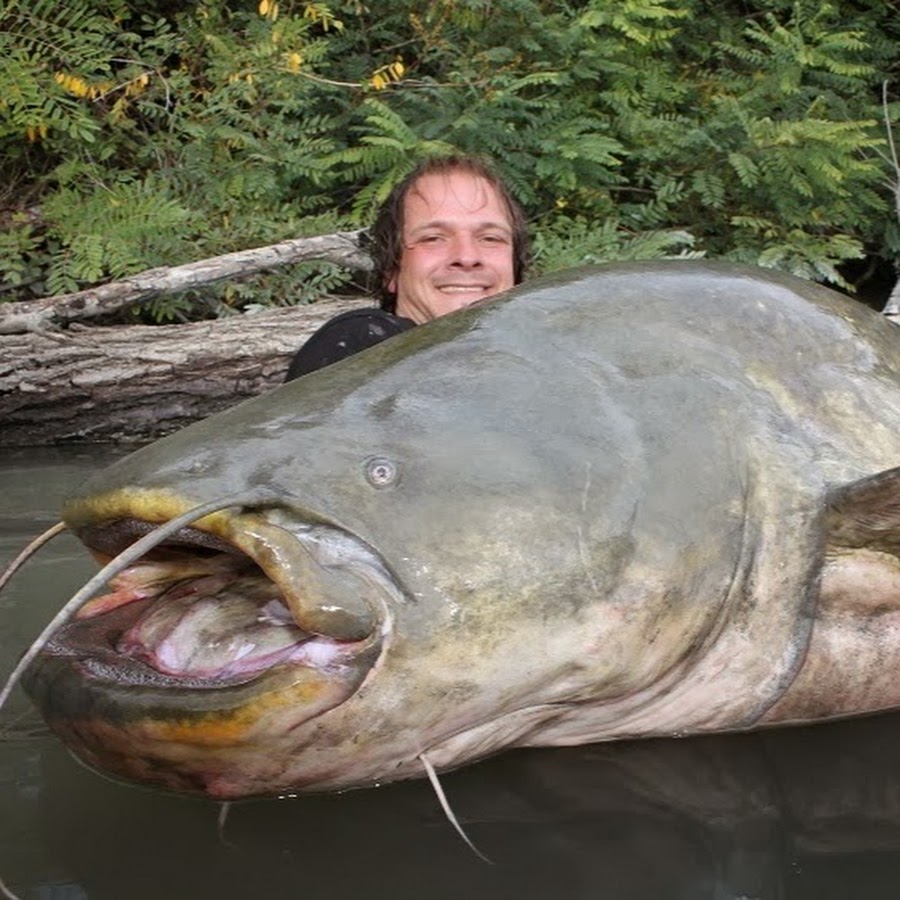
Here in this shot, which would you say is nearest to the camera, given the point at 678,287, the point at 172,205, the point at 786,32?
the point at 678,287

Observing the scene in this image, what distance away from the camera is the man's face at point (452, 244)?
147 inches

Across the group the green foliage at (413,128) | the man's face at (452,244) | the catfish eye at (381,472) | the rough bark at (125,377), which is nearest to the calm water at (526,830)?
→ the catfish eye at (381,472)

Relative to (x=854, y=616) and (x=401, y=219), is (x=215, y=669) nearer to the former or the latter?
(x=854, y=616)

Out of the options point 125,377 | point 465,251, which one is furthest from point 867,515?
point 125,377

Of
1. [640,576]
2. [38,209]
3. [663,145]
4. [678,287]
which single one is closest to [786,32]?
[663,145]

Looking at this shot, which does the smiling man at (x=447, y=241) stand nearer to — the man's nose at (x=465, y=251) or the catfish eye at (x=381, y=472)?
the man's nose at (x=465, y=251)

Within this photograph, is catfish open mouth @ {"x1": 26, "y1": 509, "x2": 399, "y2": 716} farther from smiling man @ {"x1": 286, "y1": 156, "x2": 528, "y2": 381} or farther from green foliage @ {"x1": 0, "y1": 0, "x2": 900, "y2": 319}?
green foliage @ {"x1": 0, "y1": 0, "x2": 900, "y2": 319}

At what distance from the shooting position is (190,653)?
1.86m

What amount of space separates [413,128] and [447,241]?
4447mm

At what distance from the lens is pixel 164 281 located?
5953 mm

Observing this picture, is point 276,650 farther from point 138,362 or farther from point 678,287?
point 138,362

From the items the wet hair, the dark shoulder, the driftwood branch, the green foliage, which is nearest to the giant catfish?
the dark shoulder

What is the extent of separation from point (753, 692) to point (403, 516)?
2.51 ft

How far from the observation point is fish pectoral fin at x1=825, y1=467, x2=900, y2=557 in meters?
2.03
